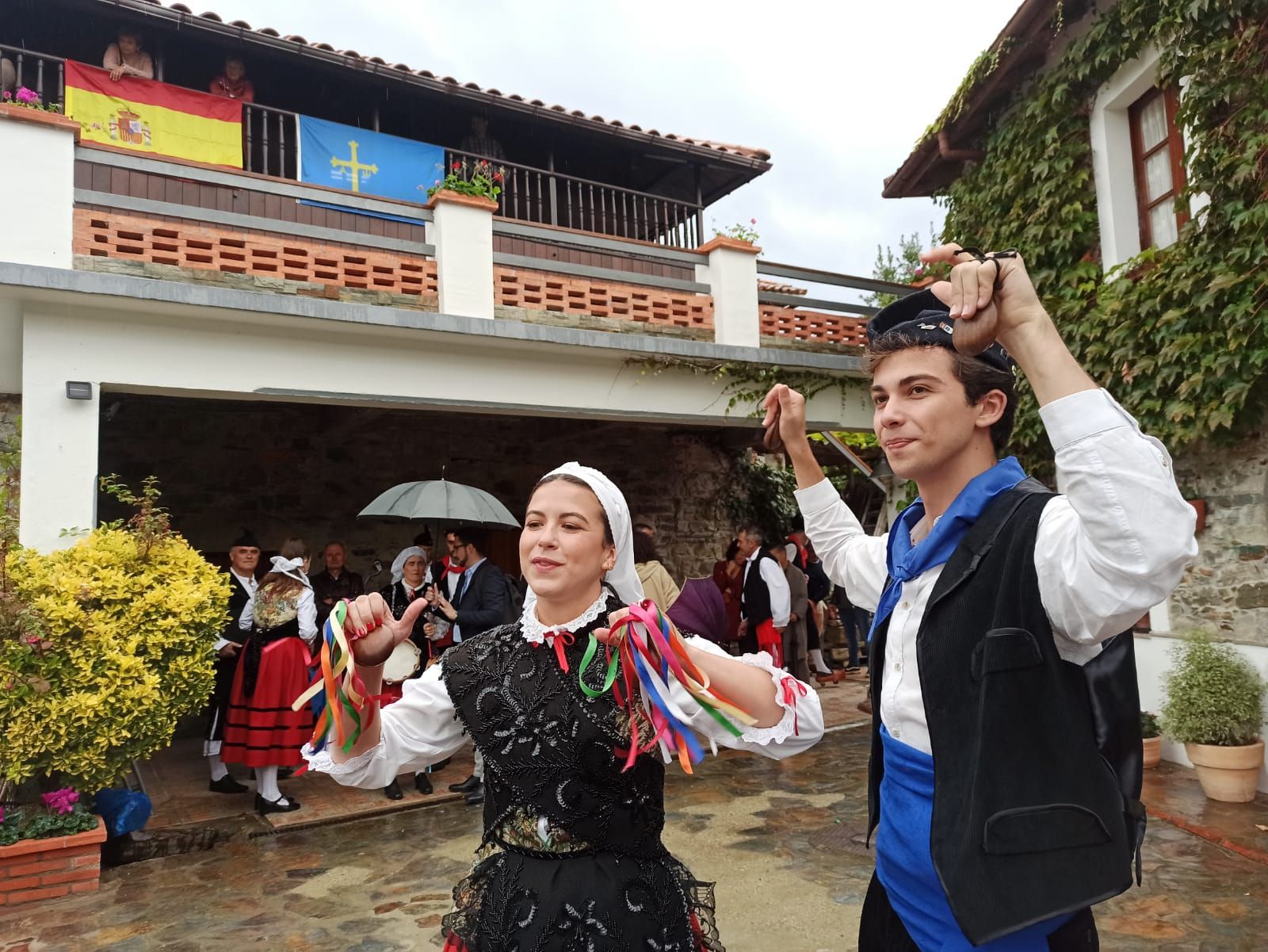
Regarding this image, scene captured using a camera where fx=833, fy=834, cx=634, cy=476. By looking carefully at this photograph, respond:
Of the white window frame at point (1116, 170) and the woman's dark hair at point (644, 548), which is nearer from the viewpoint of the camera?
the woman's dark hair at point (644, 548)

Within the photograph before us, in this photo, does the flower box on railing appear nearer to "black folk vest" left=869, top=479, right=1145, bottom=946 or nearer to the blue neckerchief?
the blue neckerchief

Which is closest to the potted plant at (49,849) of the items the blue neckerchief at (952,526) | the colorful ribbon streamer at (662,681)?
the colorful ribbon streamer at (662,681)

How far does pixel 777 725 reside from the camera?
5.33 feet

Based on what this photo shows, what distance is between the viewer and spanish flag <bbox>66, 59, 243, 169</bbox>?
7406 millimetres

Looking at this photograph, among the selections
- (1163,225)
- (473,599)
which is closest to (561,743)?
(473,599)

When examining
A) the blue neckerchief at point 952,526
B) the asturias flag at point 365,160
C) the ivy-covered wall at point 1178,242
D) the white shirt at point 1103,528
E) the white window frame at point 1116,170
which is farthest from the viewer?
the asturias flag at point 365,160

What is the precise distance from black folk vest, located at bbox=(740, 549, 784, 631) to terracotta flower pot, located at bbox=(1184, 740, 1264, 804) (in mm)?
3736

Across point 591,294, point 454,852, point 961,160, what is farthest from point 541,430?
point 454,852

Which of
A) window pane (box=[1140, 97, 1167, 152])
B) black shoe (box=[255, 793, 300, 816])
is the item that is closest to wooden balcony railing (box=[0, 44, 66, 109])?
black shoe (box=[255, 793, 300, 816])

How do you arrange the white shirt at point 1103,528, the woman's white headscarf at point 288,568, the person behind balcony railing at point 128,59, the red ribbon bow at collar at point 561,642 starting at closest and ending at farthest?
1. the white shirt at point 1103,528
2. the red ribbon bow at collar at point 561,642
3. the woman's white headscarf at point 288,568
4. the person behind balcony railing at point 128,59

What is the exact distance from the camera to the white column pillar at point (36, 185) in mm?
5082

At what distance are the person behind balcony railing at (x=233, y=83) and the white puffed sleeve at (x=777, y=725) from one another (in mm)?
8468

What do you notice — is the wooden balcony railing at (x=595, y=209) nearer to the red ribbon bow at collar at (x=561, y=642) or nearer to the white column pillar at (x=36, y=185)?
the white column pillar at (x=36, y=185)

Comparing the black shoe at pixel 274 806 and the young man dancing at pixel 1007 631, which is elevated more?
the young man dancing at pixel 1007 631
